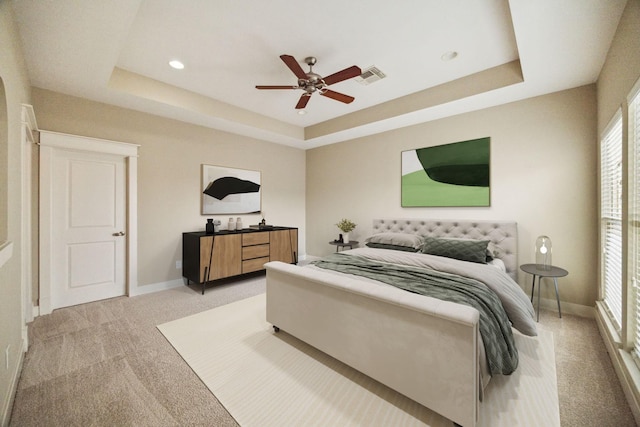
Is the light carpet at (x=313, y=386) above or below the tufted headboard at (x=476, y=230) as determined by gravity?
below

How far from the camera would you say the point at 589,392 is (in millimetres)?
1705

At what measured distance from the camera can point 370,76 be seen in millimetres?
2953

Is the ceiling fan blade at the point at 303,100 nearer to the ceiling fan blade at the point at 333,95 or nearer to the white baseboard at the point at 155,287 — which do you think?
the ceiling fan blade at the point at 333,95

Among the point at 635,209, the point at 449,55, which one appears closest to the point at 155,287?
the point at 449,55

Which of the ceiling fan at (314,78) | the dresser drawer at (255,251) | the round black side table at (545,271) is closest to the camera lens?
the ceiling fan at (314,78)

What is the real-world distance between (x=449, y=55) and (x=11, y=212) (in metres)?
3.98

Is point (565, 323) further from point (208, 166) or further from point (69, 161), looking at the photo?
point (69, 161)

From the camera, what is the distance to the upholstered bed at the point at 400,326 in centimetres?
134

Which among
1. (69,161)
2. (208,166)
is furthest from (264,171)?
(69,161)

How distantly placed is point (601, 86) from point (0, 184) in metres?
5.01

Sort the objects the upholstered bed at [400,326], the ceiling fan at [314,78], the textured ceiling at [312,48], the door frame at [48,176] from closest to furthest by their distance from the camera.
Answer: the upholstered bed at [400,326] → the textured ceiling at [312,48] → the ceiling fan at [314,78] → the door frame at [48,176]

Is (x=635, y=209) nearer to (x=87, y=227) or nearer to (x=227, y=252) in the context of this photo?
(x=227, y=252)

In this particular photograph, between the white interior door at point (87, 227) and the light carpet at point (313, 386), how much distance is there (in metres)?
1.65

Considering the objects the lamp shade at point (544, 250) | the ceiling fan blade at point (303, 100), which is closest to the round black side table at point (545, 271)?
the lamp shade at point (544, 250)
